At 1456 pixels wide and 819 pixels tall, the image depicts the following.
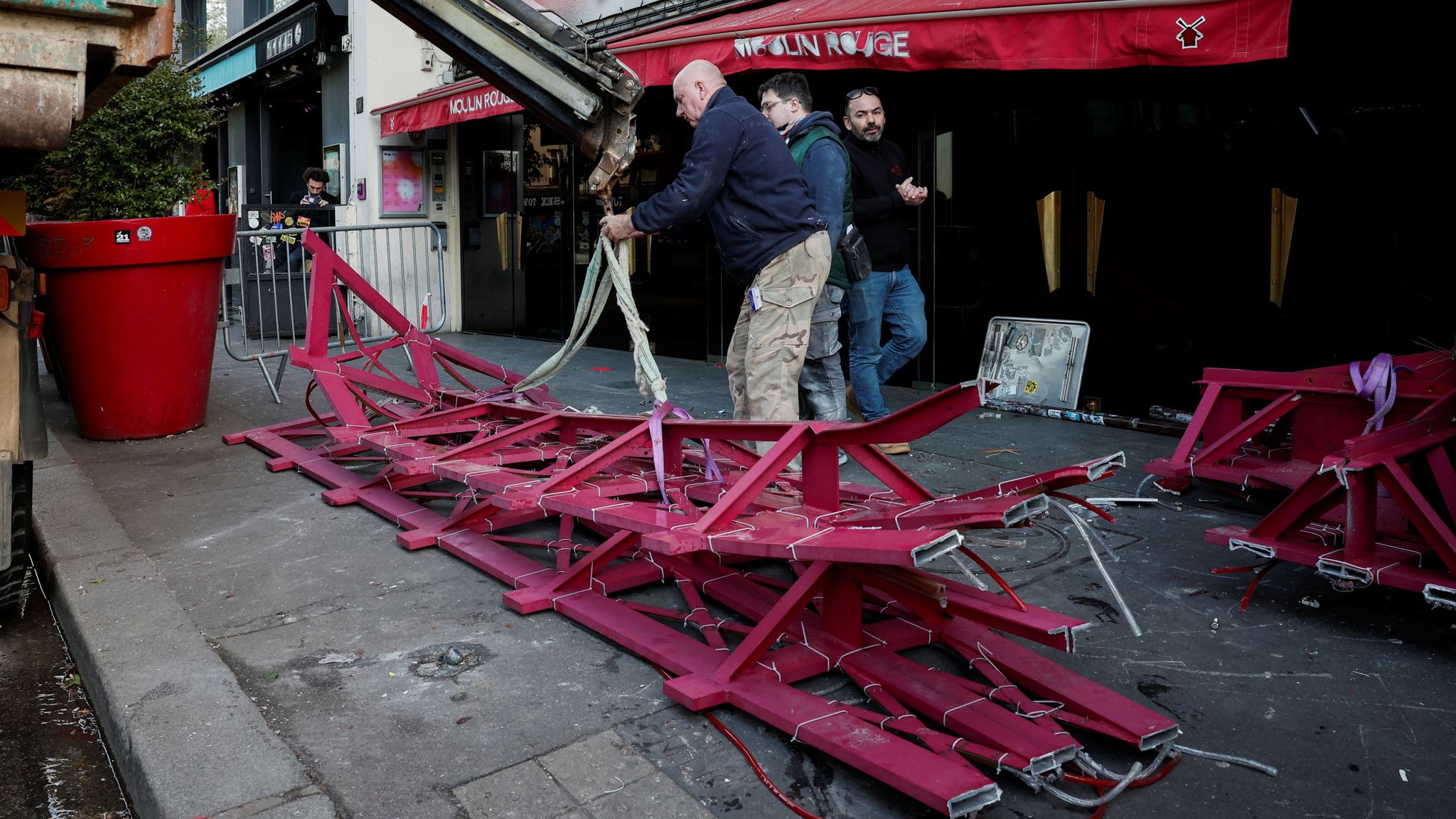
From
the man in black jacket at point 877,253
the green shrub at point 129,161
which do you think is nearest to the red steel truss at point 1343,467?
the man in black jacket at point 877,253

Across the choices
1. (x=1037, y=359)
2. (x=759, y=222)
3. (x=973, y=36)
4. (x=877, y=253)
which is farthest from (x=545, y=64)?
(x=1037, y=359)

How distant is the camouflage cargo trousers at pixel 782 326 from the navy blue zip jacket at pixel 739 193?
67 millimetres

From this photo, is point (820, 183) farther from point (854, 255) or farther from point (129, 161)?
point (129, 161)

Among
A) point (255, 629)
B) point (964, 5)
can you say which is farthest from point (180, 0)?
point (255, 629)

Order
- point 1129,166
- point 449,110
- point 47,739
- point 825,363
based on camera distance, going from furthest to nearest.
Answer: point 449,110 → point 1129,166 → point 825,363 → point 47,739

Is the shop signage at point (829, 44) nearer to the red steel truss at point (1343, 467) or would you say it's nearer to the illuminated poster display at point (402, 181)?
the red steel truss at point (1343, 467)

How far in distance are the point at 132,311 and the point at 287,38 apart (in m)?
9.85

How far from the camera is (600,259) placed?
190 inches

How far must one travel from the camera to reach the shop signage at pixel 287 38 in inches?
551

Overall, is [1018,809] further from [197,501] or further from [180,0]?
[180,0]

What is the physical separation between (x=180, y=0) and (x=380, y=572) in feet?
67.8

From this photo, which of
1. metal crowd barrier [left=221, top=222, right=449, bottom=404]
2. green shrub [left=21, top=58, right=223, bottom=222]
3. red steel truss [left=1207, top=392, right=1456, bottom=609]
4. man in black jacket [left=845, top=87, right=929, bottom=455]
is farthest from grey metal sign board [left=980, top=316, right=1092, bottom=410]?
green shrub [left=21, top=58, right=223, bottom=222]

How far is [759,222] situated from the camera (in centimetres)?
481

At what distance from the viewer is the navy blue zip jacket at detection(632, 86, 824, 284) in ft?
15.2
